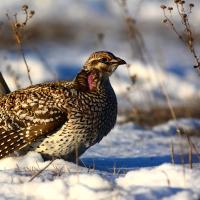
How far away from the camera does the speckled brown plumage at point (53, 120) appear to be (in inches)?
251

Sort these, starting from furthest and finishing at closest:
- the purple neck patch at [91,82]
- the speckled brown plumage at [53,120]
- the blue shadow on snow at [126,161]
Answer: the blue shadow on snow at [126,161] < the purple neck patch at [91,82] < the speckled brown plumage at [53,120]

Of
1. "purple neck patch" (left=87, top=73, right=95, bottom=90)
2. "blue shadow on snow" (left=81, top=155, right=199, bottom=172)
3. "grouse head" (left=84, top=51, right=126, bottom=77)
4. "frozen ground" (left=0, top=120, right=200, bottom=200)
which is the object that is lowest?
"blue shadow on snow" (left=81, top=155, right=199, bottom=172)

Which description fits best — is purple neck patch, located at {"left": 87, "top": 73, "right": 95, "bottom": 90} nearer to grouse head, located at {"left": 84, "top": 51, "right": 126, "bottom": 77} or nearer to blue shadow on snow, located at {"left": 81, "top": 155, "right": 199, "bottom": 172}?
grouse head, located at {"left": 84, "top": 51, "right": 126, "bottom": 77}

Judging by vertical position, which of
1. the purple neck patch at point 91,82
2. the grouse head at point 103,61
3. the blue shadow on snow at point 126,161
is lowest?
the blue shadow on snow at point 126,161

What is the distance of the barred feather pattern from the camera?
638 cm

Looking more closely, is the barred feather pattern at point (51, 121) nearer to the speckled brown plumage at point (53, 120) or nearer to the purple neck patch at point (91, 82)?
the speckled brown plumage at point (53, 120)

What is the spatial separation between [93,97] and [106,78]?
0.32m

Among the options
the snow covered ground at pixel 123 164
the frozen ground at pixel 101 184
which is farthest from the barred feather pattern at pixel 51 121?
the frozen ground at pixel 101 184

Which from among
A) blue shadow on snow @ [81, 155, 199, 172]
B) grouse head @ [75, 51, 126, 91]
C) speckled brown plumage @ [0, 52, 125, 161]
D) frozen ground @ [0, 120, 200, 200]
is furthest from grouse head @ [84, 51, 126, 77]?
frozen ground @ [0, 120, 200, 200]

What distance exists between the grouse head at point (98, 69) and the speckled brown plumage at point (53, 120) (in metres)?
0.12

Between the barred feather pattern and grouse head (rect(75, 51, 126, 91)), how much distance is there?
186mm

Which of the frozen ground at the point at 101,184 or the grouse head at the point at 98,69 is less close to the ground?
the grouse head at the point at 98,69

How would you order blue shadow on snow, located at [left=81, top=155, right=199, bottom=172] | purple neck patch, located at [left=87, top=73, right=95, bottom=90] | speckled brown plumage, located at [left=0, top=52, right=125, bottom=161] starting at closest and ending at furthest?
speckled brown plumage, located at [left=0, top=52, right=125, bottom=161]
purple neck patch, located at [left=87, top=73, right=95, bottom=90]
blue shadow on snow, located at [left=81, top=155, right=199, bottom=172]

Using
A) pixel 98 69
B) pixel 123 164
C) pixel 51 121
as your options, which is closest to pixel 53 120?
pixel 51 121
